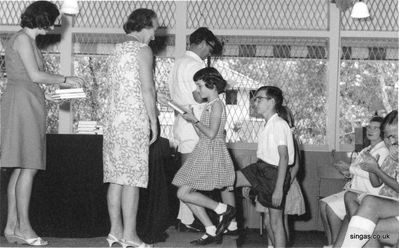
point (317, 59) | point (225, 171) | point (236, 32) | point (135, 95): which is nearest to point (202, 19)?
point (236, 32)

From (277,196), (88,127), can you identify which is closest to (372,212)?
(277,196)

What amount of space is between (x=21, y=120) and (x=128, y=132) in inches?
24.1

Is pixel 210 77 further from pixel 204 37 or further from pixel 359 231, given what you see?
pixel 359 231

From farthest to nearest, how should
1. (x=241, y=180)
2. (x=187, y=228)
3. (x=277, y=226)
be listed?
(x=187, y=228), (x=241, y=180), (x=277, y=226)

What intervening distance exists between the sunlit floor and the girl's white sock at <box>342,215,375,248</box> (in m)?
1.01

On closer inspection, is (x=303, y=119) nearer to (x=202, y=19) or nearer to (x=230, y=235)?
(x=202, y=19)

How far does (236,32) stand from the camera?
7.22m

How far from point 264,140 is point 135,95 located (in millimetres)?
1224

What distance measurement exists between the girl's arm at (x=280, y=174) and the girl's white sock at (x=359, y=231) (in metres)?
0.83

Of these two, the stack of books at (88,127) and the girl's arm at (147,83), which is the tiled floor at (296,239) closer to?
the stack of books at (88,127)

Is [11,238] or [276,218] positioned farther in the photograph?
[276,218]

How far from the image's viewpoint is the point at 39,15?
4.28 m

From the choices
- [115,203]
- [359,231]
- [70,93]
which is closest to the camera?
[359,231]

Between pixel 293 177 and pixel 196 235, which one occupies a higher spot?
pixel 293 177
